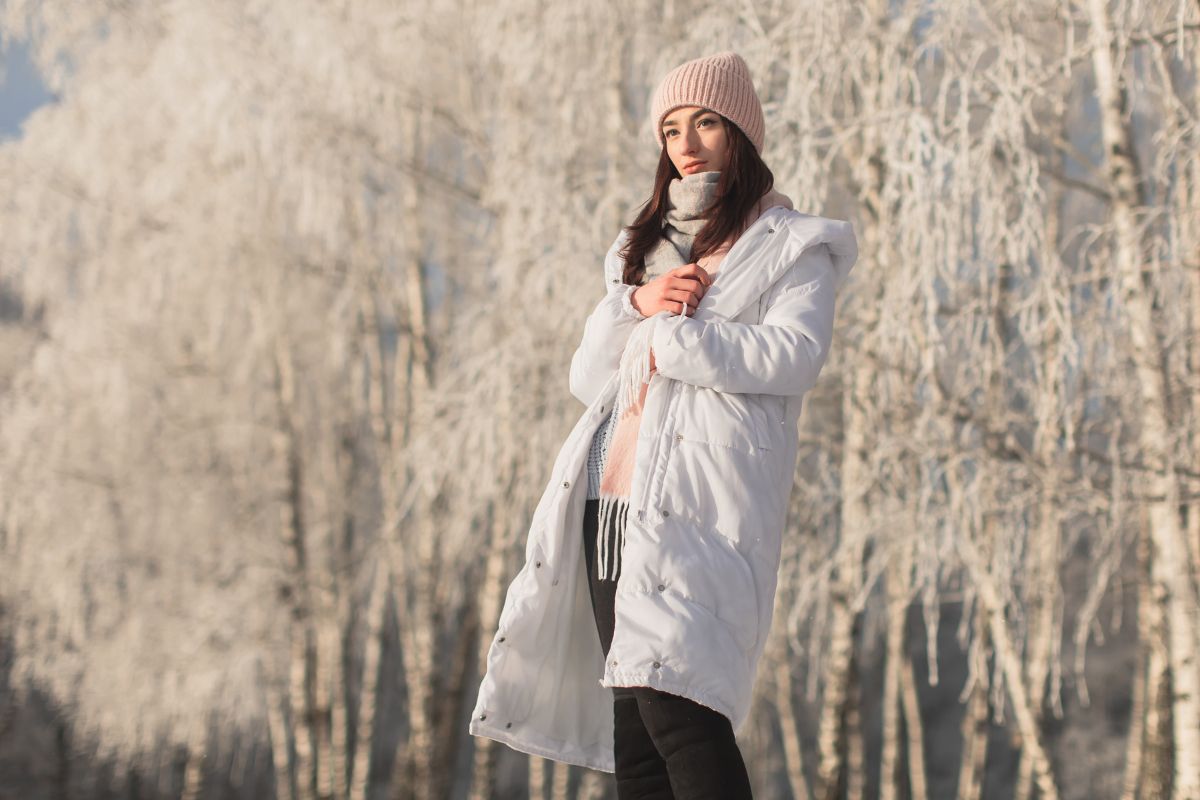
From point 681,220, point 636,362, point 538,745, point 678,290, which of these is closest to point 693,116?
point 681,220

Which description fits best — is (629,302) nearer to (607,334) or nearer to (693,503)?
(607,334)

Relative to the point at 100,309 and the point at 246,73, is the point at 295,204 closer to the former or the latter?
the point at 246,73

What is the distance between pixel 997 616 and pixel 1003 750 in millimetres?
10850

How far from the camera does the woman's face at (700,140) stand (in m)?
1.71

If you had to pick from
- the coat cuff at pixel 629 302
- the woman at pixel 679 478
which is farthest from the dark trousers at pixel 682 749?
the coat cuff at pixel 629 302

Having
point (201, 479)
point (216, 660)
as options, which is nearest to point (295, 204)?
point (201, 479)

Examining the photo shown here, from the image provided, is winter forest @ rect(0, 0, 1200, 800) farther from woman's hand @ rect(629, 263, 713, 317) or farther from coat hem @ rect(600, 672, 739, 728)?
coat hem @ rect(600, 672, 739, 728)

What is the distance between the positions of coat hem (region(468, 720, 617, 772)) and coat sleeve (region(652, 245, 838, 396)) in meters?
0.58

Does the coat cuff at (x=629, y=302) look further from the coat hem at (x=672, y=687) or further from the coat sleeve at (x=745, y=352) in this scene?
the coat hem at (x=672, y=687)

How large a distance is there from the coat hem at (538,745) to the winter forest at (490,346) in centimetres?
180

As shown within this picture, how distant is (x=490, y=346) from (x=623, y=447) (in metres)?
3.78

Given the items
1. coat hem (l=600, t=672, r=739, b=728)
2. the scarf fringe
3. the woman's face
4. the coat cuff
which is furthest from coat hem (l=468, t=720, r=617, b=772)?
the woman's face

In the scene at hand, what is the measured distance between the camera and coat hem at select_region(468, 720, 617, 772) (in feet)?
5.41

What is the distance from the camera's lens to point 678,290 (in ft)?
5.37
